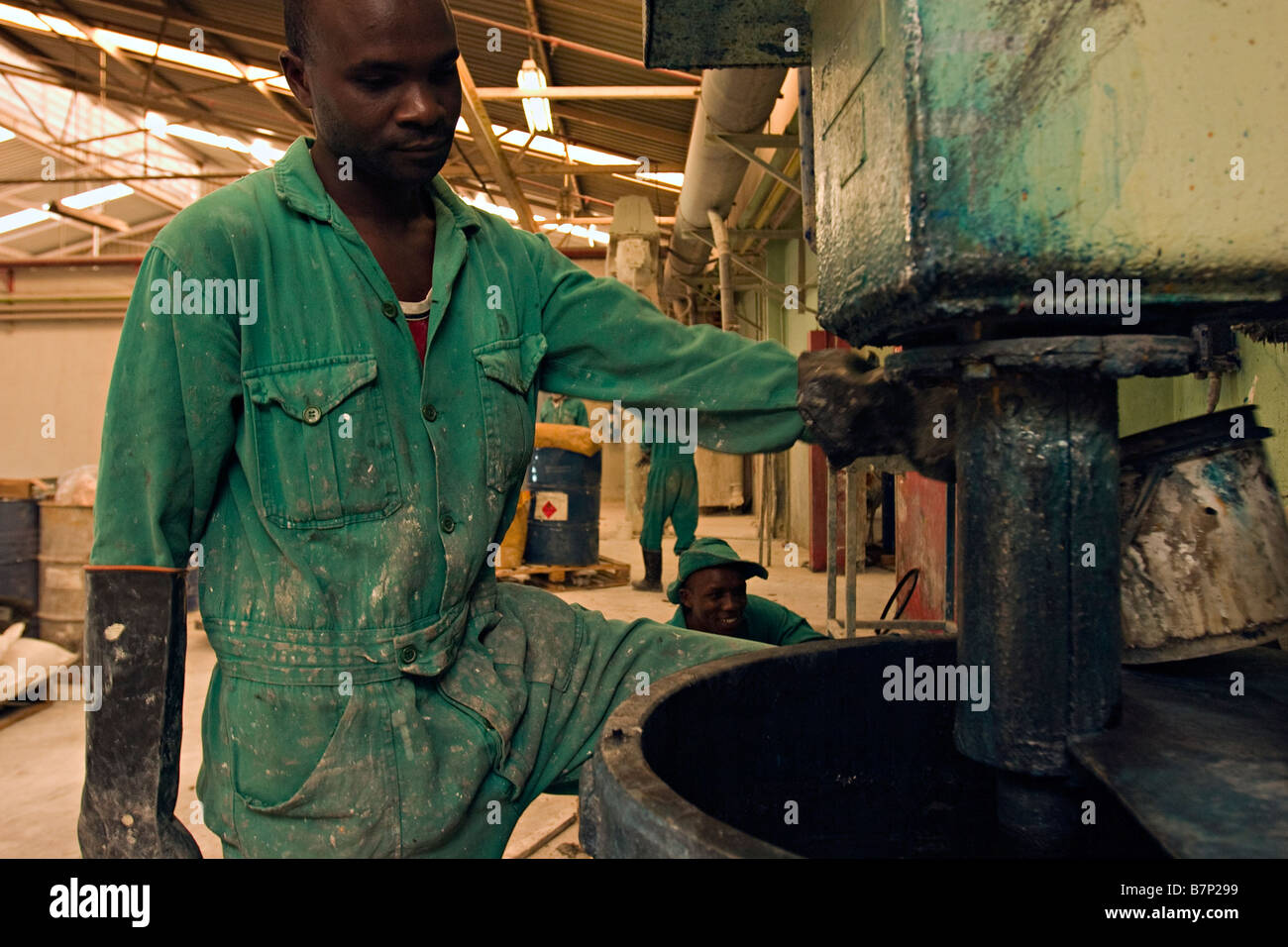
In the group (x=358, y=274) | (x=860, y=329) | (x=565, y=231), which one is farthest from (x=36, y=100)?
(x=860, y=329)

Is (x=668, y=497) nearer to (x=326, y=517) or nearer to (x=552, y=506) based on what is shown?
(x=552, y=506)

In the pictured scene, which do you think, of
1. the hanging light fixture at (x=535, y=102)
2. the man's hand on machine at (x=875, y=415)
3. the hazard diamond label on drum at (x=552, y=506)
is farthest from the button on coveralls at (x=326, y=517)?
the hazard diamond label on drum at (x=552, y=506)

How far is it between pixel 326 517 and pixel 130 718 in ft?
1.28

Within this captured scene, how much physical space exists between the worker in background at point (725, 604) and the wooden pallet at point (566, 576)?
3.64 meters

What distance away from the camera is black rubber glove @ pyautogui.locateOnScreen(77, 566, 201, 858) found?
53.7 inches

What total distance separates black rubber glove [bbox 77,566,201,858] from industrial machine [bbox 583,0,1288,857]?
670 mm

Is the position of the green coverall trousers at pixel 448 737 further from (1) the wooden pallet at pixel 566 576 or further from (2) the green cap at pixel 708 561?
(1) the wooden pallet at pixel 566 576

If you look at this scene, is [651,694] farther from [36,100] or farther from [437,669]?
[36,100]

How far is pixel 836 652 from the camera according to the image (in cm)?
154

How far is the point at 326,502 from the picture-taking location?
1.41 meters

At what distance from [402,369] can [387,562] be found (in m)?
0.30

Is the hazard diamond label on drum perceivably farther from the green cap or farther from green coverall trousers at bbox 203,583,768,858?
green coverall trousers at bbox 203,583,768,858

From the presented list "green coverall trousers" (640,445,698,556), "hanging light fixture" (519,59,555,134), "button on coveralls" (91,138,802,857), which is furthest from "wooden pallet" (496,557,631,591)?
"button on coveralls" (91,138,802,857)

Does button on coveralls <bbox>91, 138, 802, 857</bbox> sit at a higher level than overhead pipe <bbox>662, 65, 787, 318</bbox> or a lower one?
lower
